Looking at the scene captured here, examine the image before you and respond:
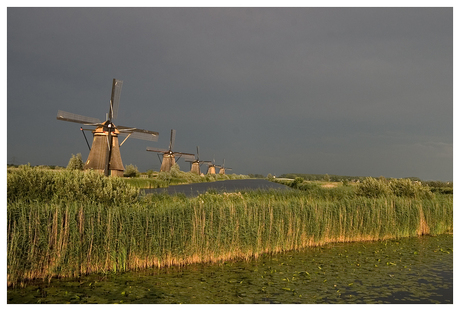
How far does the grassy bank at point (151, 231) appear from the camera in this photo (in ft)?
25.2

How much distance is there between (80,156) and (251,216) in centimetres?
3495

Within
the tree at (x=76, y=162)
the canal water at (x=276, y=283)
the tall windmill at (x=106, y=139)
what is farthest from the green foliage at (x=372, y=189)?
the tree at (x=76, y=162)

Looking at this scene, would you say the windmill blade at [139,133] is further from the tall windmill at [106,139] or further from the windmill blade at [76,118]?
the windmill blade at [76,118]

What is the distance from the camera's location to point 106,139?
106 feet

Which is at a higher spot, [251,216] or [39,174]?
[39,174]

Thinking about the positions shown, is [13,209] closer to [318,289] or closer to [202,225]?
[202,225]

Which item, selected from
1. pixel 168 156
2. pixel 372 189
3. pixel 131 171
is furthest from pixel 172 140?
pixel 372 189

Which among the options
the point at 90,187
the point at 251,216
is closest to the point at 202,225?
the point at 251,216

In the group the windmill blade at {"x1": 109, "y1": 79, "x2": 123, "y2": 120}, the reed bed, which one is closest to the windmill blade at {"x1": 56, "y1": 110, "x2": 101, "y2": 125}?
the windmill blade at {"x1": 109, "y1": 79, "x2": 123, "y2": 120}

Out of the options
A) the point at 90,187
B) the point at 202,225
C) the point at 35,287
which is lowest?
the point at 35,287

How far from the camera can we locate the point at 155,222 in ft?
29.6

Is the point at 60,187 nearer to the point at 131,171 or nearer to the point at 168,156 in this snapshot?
the point at 131,171

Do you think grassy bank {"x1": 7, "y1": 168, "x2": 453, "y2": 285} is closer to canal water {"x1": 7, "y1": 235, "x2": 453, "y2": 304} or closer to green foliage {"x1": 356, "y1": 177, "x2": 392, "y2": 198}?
canal water {"x1": 7, "y1": 235, "x2": 453, "y2": 304}

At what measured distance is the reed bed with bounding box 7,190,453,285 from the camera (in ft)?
25.2
